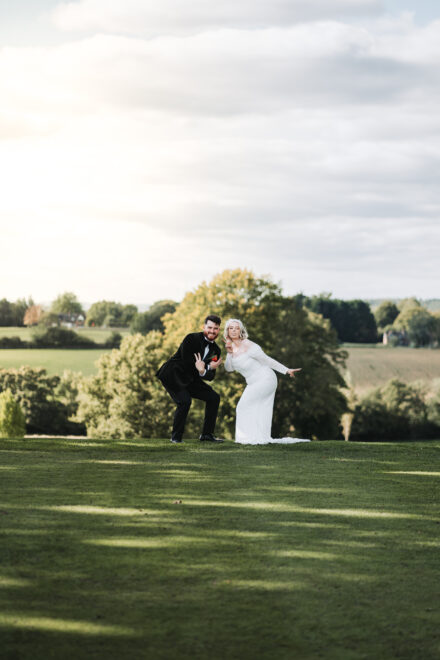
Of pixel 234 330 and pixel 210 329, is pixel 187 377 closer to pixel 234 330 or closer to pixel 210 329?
pixel 210 329

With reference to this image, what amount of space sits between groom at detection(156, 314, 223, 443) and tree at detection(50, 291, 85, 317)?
262ft

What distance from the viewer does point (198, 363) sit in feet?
45.1

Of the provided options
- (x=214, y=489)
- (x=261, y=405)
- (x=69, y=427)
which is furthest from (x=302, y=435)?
(x=214, y=489)

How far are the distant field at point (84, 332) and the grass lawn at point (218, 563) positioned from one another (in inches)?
3136

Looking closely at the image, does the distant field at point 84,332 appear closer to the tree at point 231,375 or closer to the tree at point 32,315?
the tree at point 32,315

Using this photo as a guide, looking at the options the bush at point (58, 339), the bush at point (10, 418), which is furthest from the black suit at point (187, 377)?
the bush at point (58, 339)

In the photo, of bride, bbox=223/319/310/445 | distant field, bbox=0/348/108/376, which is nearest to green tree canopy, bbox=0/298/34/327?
distant field, bbox=0/348/108/376

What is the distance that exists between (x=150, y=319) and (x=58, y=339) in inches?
454

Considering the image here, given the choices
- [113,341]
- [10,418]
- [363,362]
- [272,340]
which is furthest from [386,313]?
[10,418]

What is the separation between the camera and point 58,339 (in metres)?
88.2

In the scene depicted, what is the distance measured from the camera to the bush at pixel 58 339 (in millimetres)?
87256

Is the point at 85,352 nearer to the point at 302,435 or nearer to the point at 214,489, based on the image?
the point at 302,435

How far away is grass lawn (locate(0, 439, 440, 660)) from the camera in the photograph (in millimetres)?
4711

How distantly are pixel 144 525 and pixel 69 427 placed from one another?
59800 millimetres
